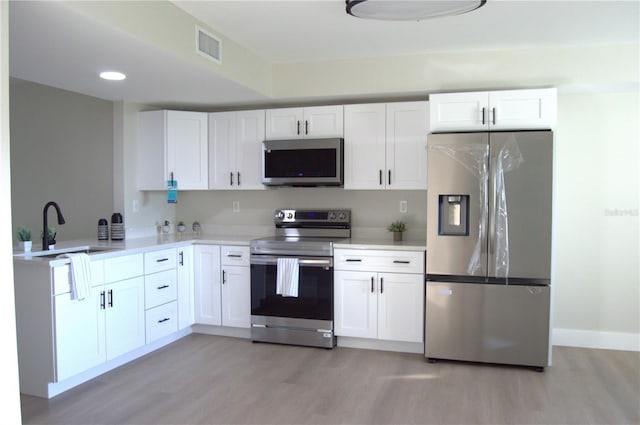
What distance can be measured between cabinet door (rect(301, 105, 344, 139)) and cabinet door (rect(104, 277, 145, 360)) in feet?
6.12

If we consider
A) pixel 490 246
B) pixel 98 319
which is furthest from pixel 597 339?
pixel 98 319

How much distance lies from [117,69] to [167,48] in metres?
0.61

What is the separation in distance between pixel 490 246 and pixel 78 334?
9.34 feet

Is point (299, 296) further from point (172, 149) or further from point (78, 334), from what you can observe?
point (172, 149)

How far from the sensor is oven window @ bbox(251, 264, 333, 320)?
13.1 ft

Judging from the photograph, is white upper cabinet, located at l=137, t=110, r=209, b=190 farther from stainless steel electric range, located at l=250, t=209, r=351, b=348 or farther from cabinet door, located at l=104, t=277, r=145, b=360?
cabinet door, located at l=104, t=277, r=145, b=360

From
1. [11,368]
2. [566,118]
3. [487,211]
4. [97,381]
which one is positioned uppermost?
[566,118]

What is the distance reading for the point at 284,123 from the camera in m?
4.39

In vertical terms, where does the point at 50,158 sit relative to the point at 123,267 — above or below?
above

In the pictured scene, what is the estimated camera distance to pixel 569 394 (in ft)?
10.2

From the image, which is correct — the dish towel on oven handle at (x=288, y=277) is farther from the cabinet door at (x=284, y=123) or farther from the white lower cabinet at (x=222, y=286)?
the cabinet door at (x=284, y=123)

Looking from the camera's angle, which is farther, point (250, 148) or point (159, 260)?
point (250, 148)

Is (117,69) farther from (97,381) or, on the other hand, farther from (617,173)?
(617,173)

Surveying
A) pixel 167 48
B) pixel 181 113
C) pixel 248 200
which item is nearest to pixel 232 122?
pixel 181 113
